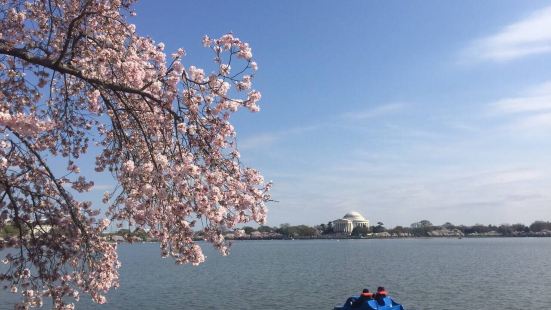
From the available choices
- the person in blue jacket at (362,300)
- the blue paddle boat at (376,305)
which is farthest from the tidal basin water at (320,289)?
the person in blue jacket at (362,300)

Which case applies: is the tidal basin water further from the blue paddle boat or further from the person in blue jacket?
the person in blue jacket

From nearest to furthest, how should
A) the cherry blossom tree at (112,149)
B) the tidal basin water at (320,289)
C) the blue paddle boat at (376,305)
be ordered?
the cherry blossom tree at (112,149) → the blue paddle boat at (376,305) → the tidal basin water at (320,289)

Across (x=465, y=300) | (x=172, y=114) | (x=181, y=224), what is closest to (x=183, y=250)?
(x=181, y=224)

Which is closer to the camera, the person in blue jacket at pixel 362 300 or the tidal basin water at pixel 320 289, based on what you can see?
the person in blue jacket at pixel 362 300

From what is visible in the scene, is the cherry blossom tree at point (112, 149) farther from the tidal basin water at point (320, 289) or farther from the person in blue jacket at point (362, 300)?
the tidal basin water at point (320, 289)

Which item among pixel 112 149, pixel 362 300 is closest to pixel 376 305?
pixel 362 300

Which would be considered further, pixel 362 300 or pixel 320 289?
pixel 320 289

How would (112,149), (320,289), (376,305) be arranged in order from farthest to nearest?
(320,289) → (376,305) → (112,149)

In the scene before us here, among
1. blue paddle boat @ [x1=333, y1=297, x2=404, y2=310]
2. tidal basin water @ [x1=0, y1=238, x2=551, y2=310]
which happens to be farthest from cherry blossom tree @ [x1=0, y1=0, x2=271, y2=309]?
tidal basin water @ [x1=0, y1=238, x2=551, y2=310]

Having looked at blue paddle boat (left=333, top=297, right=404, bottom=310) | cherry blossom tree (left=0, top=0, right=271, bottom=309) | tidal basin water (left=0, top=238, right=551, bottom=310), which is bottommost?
tidal basin water (left=0, top=238, right=551, bottom=310)

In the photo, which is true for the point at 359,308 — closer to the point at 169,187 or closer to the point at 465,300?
the point at 169,187

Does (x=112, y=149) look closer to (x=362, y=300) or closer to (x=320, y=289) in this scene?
(x=362, y=300)

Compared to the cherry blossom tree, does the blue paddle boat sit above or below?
below

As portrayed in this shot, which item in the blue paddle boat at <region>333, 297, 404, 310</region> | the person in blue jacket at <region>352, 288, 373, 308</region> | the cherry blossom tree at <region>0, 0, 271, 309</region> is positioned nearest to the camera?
the cherry blossom tree at <region>0, 0, 271, 309</region>
